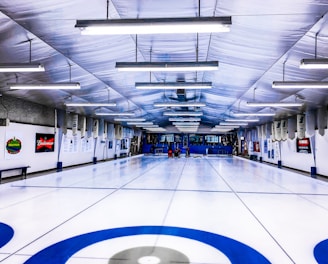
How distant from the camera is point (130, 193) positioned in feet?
25.0

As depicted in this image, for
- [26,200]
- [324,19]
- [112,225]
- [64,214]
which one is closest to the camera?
[324,19]

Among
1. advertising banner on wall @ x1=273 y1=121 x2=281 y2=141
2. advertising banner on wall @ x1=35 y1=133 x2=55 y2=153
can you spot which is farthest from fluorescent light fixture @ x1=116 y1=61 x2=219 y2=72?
advertising banner on wall @ x1=273 y1=121 x2=281 y2=141

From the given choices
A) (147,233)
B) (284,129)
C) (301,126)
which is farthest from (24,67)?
(284,129)

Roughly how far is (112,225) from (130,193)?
115 inches

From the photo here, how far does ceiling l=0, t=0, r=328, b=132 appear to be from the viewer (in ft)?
12.5

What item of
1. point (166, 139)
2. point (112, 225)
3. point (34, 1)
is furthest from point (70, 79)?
point (166, 139)

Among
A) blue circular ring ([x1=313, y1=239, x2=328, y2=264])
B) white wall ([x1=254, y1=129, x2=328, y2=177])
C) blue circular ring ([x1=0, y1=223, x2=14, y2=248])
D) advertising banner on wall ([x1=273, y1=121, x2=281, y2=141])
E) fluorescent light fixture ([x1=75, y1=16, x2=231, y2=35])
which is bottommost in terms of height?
blue circular ring ([x1=0, y1=223, x2=14, y2=248])

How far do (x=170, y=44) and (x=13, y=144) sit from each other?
816 centimetres

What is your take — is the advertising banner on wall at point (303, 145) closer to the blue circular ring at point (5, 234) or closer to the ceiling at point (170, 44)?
the ceiling at point (170, 44)

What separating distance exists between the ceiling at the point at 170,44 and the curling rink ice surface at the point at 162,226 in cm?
336

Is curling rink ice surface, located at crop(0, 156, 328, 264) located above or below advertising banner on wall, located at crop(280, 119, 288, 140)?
below

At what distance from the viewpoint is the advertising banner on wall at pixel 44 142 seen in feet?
39.3

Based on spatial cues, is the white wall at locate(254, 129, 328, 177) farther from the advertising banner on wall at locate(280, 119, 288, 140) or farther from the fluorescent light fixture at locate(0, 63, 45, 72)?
the fluorescent light fixture at locate(0, 63, 45, 72)

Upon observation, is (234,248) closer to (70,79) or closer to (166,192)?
(166,192)
